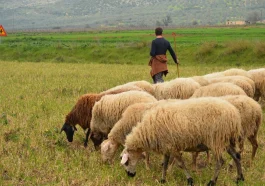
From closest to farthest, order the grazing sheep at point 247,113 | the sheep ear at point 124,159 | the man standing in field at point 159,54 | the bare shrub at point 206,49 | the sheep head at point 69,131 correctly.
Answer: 1. the sheep ear at point 124,159
2. the grazing sheep at point 247,113
3. the sheep head at point 69,131
4. the man standing in field at point 159,54
5. the bare shrub at point 206,49

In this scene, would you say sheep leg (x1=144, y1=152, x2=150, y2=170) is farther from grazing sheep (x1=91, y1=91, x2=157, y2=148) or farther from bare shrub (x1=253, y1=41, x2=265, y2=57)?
bare shrub (x1=253, y1=41, x2=265, y2=57)

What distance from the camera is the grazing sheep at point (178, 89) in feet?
32.7

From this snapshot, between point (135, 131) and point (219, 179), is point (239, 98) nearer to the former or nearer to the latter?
point (219, 179)

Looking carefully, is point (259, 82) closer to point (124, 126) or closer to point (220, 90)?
point (220, 90)

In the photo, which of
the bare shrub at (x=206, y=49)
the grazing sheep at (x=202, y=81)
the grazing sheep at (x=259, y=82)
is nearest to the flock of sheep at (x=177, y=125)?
the grazing sheep at (x=202, y=81)

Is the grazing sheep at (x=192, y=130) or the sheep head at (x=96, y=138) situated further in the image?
the sheep head at (x=96, y=138)

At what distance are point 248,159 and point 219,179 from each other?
1230 millimetres

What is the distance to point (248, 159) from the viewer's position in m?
7.53

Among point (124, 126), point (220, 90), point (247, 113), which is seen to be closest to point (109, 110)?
point (124, 126)

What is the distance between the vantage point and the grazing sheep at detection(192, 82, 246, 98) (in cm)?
856

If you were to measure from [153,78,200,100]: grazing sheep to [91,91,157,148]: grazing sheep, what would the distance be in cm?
166

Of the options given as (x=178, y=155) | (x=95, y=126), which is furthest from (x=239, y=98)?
(x=95, y=126)

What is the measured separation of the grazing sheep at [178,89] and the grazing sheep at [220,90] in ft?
2.73

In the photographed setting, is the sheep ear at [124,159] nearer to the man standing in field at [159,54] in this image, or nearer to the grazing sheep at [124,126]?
the grazing sheep at [124,126]
